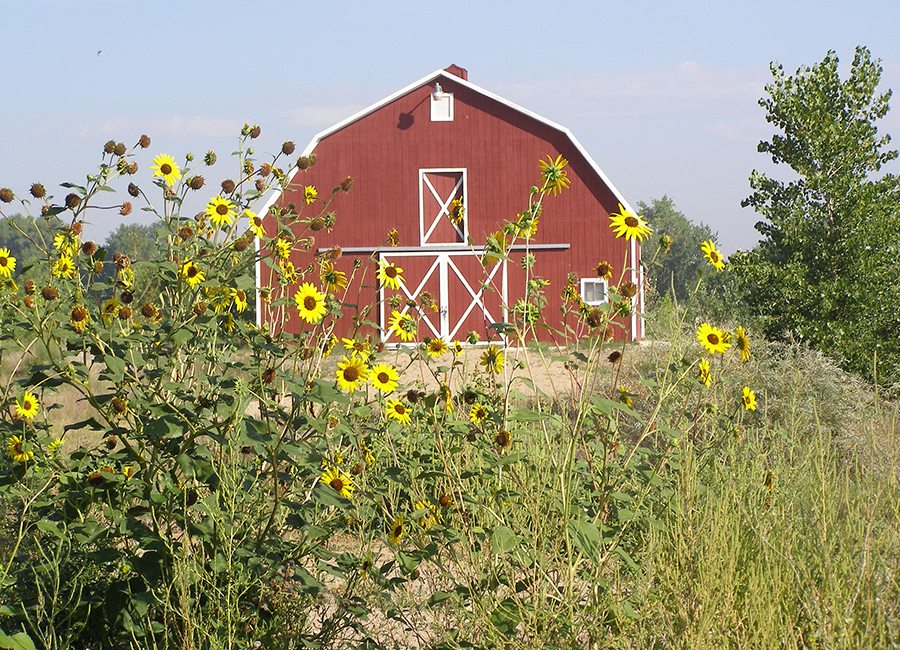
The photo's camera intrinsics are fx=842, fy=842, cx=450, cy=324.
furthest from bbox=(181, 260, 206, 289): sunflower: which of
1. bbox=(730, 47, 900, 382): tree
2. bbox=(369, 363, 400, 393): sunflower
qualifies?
bbox=(730, 47, 900, 382): tree

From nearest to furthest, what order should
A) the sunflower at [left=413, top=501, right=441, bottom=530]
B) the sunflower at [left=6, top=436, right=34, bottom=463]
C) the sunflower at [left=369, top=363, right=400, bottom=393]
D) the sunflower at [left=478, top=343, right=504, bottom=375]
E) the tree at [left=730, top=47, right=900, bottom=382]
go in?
1. the sunflower at [left=413, top=501, right=441, bottom=530]
2. the sunflower at [left=6, top=436, right=34, bottom=463]
3. the sunflower at [left=369, top=363, right=400, bottom=393]
4. the sunflower at [left=478, top=343, right=504, bottom=375]
5. the tree at [left=730, top=47, right=900, bottom=382]

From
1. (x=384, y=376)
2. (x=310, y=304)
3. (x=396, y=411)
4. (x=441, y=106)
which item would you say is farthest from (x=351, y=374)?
(x=441, y=106)

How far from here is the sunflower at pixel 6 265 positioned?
390cm

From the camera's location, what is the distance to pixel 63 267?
11.4 ft

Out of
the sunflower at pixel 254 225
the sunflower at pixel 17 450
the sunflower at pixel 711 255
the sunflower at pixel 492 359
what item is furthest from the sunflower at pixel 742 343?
the sunflower at pixel 17 450

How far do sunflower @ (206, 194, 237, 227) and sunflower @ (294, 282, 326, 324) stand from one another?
0.55 metres

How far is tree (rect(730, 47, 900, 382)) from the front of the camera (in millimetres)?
10023

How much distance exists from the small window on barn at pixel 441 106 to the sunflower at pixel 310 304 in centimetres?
1537

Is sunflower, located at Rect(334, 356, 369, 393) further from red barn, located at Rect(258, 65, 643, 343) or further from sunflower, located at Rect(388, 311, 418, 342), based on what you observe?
red barn, located at Rect(258, 65, 643, 343)

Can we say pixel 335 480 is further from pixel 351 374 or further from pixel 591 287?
pixel 591 287

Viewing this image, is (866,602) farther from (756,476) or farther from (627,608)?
(756,476)

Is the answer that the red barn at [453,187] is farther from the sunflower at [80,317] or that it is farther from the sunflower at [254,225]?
the sunflower at [80,317]

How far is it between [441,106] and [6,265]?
49.2 ft

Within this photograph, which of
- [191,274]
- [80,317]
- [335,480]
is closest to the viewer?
[80,317]
